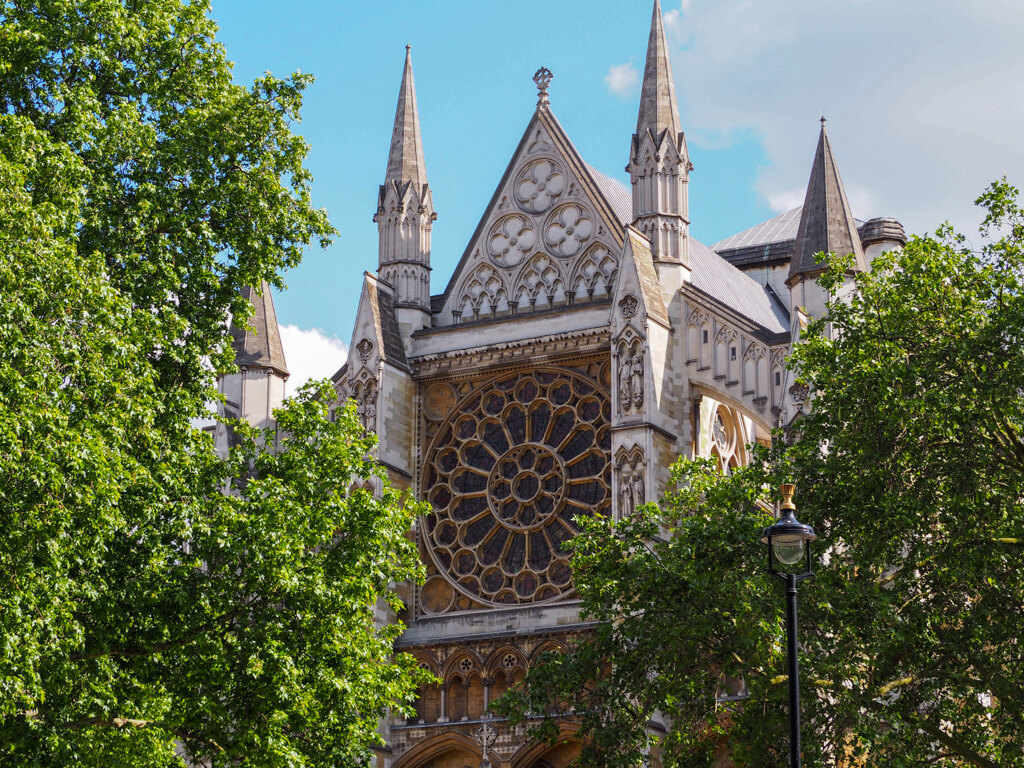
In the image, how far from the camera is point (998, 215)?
2069 cm

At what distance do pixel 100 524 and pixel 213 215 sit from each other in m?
5.29

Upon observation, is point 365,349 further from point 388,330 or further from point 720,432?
point 720,432

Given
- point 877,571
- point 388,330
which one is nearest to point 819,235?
point 388,330

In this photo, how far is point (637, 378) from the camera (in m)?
28.9

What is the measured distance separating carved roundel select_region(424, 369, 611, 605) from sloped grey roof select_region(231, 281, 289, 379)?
440cm

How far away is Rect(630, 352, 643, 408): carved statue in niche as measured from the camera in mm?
28650

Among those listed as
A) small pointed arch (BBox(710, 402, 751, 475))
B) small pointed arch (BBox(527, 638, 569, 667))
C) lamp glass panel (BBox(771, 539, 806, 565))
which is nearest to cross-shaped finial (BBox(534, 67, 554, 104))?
small pointed arch (BBox(710, 402, 751, 475))

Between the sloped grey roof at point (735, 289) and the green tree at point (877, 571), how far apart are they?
11.5 m

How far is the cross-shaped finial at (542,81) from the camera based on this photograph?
1334 inches

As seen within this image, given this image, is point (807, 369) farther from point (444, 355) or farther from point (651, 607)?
point (444, 355)

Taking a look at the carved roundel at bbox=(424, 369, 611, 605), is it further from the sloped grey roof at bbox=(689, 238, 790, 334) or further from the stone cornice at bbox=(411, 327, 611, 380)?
the sloped grey roof at bbox=(689, 238, 790, 334)

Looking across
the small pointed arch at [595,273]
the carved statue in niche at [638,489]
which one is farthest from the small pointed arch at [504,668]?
the small pointed arch at [595,273]

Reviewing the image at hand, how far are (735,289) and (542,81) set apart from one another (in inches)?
261

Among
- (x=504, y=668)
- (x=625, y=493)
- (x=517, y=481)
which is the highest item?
(x=517, y=481)
